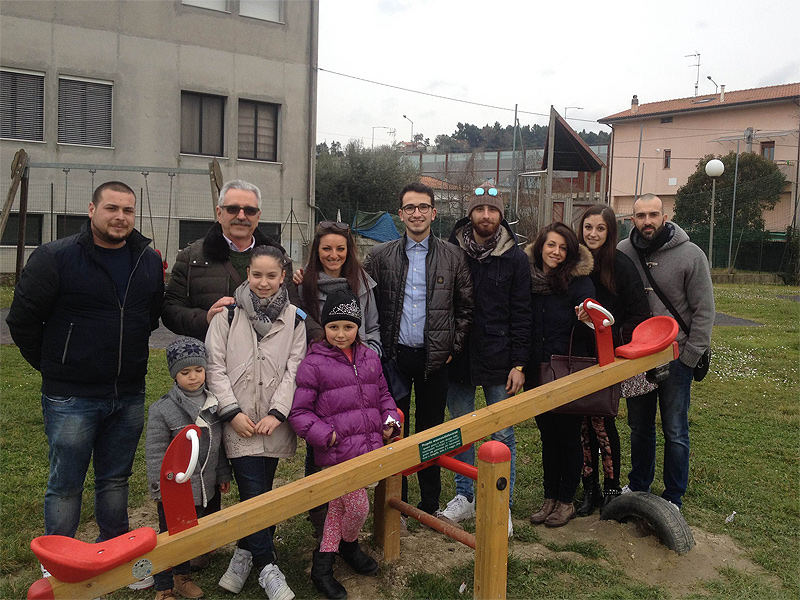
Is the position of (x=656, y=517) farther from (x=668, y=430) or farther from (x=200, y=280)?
(x=200, y=280)

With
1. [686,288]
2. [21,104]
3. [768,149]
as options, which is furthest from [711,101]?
[686,288]

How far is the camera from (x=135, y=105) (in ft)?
55.5

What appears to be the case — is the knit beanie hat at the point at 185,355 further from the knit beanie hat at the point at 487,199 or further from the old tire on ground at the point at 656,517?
the old tire on ground at the point at 656,517

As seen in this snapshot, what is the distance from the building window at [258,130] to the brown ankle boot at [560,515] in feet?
53.1

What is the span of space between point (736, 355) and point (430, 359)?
7912 mm

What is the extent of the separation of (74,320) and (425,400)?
2.01 metres

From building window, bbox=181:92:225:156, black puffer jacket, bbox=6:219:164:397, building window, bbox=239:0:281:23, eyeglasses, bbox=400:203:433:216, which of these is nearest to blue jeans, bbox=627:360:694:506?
eyeglasses, bbox=400:203:433:216

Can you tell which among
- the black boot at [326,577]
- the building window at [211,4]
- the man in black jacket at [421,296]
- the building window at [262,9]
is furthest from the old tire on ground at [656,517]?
the building window at [262,9]

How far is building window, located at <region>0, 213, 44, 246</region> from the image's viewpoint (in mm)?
16438

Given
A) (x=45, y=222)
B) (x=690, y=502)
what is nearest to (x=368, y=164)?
(x=45, y=222)

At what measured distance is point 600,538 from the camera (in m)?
4.06

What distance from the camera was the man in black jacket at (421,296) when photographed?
3.91 metres

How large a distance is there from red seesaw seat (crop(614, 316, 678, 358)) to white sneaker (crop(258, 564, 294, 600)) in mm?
2019

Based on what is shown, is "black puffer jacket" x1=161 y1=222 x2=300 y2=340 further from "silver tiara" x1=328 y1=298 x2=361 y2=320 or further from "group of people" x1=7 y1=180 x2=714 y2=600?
"silver tiara" x1=328 y1=298 x2=361 y2=320
